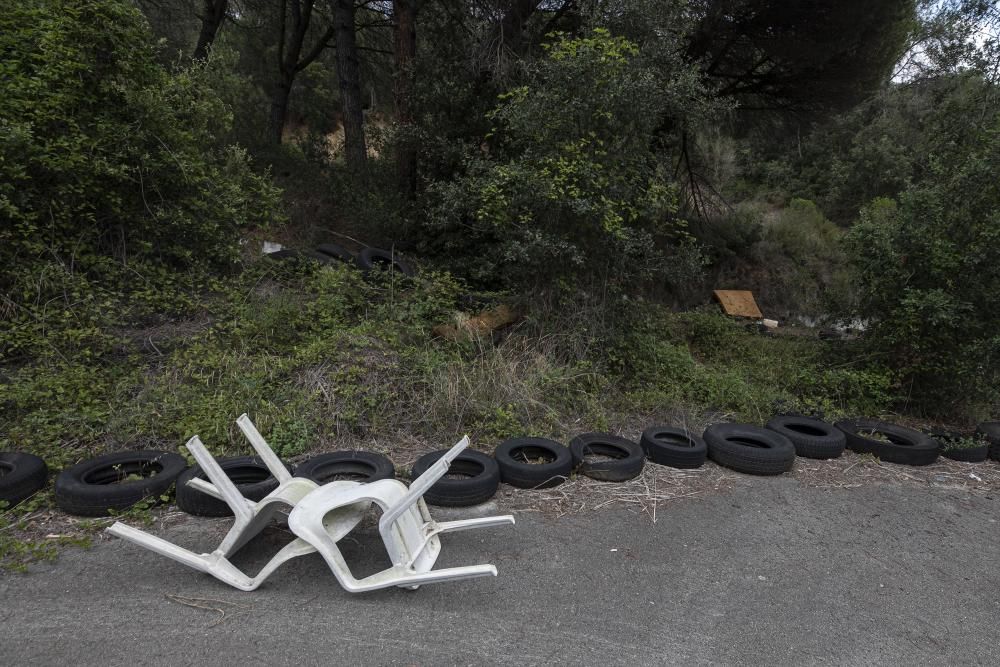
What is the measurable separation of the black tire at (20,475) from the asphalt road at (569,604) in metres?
0.80

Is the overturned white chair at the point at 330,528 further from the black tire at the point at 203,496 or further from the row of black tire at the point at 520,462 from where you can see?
the row of black tire at the point at 520,462

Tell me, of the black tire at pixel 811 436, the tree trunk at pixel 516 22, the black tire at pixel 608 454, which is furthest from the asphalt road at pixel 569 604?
the tree trunk at pixel 516 22

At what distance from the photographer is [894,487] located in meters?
4.77

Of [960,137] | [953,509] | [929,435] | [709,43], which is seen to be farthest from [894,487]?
[709,43]

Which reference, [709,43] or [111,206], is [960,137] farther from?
[111,206]

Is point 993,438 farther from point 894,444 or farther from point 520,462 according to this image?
point 520,462

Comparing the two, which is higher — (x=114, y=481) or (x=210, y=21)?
(x=210, y=21)

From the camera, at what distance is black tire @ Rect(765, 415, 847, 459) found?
516cm

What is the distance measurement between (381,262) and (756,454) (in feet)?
18.6

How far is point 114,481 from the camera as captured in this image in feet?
13.4

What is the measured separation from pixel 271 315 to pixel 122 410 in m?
1.76

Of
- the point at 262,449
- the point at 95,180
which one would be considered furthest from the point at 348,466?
the point at 95,180

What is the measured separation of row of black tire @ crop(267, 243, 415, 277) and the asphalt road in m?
4.87

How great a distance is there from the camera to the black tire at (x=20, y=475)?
11.7 feet
